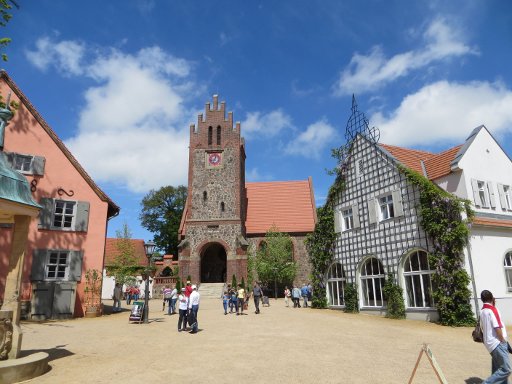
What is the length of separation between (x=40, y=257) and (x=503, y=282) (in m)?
20.8

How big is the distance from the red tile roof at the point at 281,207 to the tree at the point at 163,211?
17.7 meters

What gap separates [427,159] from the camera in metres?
20.5

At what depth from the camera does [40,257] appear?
17.6m

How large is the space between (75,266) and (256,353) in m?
13.1

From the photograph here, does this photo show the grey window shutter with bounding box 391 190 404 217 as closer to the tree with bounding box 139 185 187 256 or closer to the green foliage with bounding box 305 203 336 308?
the green foliage with bounding box 305 203 336 308

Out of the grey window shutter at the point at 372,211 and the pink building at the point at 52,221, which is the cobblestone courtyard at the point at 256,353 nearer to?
the pink building at the point at 52,221

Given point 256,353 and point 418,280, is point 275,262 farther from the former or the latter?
point 256,353

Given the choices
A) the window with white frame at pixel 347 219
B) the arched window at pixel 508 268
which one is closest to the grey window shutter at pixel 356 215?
the window with white frame at pixel 347 219

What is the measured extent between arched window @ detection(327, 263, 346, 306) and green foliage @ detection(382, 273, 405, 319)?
11.7 ft

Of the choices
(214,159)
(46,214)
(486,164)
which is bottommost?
(46,214)

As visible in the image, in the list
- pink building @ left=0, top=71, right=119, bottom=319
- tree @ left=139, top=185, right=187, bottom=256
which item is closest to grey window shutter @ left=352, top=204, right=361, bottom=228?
pink building @ left=0, top=71, right=119, bottom=319

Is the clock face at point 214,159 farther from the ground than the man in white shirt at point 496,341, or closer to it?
farther from the ground

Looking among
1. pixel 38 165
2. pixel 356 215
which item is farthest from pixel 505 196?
pixel 38 165

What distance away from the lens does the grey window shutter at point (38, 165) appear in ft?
60.3
